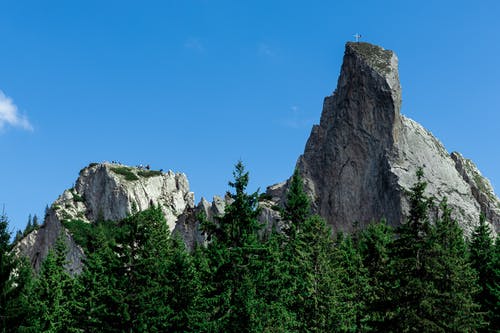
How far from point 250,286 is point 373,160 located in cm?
11018

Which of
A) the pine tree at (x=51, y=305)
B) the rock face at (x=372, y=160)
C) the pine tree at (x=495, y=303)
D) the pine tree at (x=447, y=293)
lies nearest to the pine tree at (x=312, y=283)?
the pine tree at (x=447, y=293)

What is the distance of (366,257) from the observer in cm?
5144

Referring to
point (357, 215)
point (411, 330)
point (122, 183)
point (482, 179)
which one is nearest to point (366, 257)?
point (411, 330)

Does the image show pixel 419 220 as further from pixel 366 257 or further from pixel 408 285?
pixel 366 257

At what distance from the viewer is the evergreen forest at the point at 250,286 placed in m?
31.5

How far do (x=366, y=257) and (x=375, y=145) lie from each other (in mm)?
88406

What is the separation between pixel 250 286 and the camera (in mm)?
30562

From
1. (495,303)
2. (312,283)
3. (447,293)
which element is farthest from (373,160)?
(447,293)

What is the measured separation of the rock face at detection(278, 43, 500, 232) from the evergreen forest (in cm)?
8586

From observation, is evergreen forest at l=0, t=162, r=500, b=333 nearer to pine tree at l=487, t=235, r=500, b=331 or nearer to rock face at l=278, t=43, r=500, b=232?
pine tree at l=487, t=235, r=500, b=331

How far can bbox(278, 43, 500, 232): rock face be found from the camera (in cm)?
→ 13225

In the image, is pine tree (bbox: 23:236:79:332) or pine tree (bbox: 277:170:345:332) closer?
pine tree (bbox: 277:170:345:332)

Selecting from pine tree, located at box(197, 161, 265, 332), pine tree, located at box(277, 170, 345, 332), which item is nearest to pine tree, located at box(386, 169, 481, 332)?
pine tree, located at box(277, 170, 345, 332)

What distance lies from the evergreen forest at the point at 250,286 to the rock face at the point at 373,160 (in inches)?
3380
